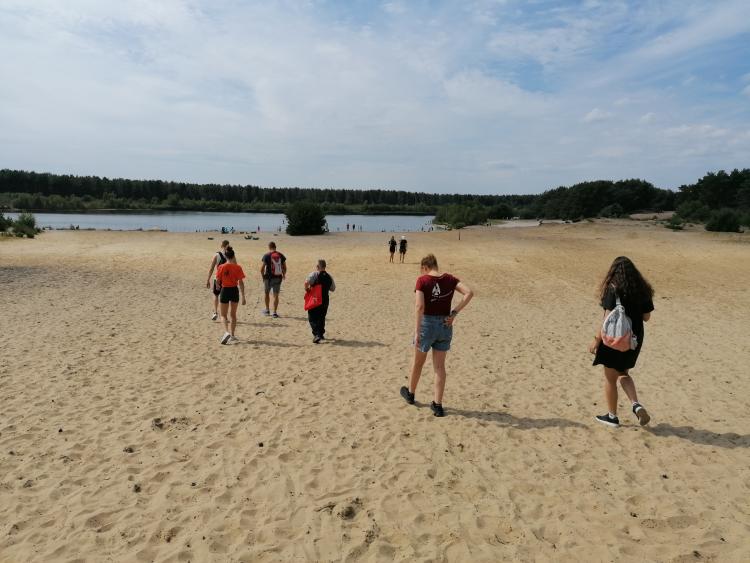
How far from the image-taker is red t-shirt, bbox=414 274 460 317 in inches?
219

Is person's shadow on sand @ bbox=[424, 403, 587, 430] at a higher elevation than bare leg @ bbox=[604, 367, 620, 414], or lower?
lower

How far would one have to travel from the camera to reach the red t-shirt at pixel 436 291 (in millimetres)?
5559

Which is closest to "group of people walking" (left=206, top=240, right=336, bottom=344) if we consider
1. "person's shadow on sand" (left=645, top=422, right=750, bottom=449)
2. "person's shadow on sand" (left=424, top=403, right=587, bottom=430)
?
"person's shadow on sand" (left=424, top=403, right=587, bottom=430)

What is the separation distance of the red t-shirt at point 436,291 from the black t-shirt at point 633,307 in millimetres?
1697

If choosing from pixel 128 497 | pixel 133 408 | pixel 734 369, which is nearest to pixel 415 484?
pixel 128 497

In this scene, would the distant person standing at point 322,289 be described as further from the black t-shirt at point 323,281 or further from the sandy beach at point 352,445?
the sandy beach at point 352,445

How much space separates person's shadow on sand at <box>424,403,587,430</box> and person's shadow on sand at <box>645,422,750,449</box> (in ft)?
2.95

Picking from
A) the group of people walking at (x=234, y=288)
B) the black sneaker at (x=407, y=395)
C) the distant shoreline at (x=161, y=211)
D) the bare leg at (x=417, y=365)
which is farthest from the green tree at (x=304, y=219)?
the bare leg at (x=417, y=365)

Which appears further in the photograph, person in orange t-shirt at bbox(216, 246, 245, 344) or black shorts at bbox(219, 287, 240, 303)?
black shorts at bbox(219, 287, 240, 303)

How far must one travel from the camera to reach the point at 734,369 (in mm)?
8242

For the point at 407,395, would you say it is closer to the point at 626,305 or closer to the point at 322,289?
the point at 626,305

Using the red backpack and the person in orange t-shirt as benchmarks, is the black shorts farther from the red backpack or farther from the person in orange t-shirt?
the red backpack

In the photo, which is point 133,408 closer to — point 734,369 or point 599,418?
point 599,418

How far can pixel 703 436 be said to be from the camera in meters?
5.57
